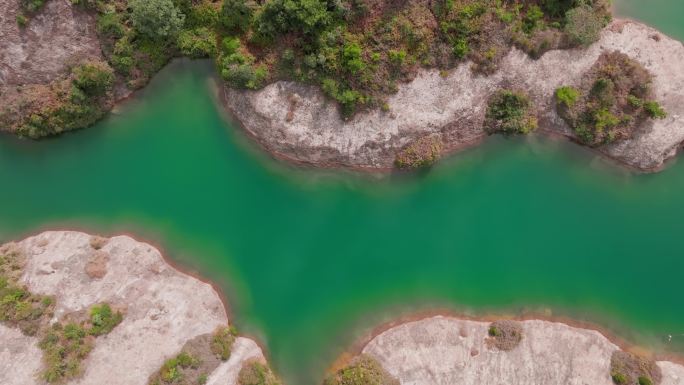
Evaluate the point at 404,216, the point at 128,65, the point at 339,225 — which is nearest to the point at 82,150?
the point at 128,65

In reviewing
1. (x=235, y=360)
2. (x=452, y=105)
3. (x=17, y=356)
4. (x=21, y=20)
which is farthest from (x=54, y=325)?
(x=452, y=105)

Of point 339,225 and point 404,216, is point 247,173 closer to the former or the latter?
point 339,225

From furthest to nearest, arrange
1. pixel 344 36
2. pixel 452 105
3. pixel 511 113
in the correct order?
pixel 511 113 < pixel 452 105 < pixel 344 36

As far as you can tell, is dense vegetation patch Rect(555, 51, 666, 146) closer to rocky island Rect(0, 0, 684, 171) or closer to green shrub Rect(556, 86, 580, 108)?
green shrub Rect(556, 86, 580, 108)

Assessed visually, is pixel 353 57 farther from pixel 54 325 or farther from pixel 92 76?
pixel 54 325

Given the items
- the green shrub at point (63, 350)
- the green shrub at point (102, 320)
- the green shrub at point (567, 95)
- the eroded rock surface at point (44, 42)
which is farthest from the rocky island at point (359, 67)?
the green shrub at point (63, 350)

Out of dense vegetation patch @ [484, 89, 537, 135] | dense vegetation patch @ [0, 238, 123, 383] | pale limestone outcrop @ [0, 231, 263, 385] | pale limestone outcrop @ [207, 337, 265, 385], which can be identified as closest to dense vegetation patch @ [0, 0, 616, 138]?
dense vegetation patch @ [484, 89, 537, 135]
